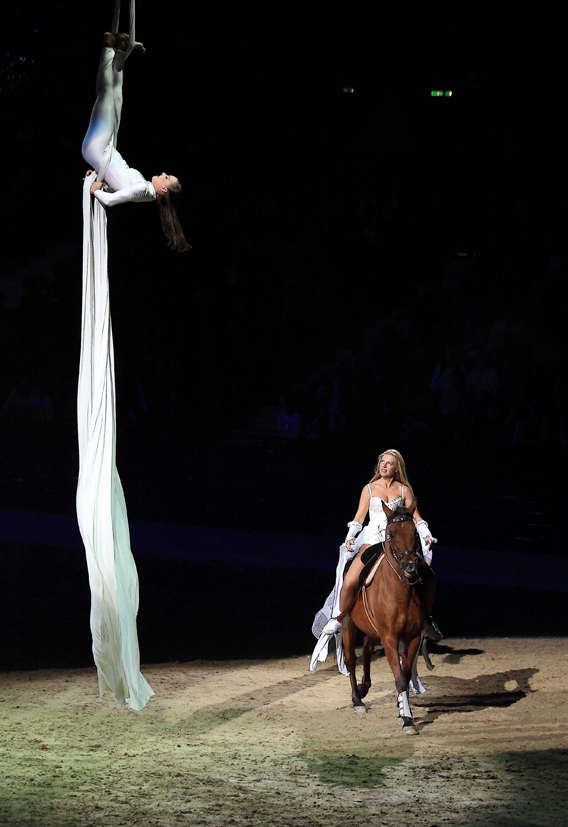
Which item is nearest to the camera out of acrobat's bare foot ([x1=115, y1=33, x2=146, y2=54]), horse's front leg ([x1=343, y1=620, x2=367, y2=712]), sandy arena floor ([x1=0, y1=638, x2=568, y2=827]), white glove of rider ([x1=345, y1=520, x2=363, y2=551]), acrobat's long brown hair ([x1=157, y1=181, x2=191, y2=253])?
sandy arena floor ([x1=0, y1=638, x2=568, y2=827])

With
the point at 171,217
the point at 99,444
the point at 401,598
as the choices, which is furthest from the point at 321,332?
the point at 99,444

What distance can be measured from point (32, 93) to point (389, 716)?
→ 21148 mm

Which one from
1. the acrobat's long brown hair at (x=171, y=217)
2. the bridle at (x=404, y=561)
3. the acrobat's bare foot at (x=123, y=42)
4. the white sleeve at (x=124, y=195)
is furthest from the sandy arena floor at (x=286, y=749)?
the acrobat's bare foot at (x=123, y=42)

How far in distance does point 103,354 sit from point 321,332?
16.9 metres

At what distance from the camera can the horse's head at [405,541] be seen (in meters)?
7.68

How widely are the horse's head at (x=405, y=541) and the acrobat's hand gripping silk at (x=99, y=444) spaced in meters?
1.98

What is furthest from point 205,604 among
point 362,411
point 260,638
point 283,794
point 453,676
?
point 362,411

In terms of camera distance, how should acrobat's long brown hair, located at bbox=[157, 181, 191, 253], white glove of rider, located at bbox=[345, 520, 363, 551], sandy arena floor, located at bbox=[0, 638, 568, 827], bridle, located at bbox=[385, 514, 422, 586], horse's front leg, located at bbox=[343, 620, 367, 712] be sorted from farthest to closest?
horse's front leg, located at bbox=[343, 620, 367, 712]
white glove of rider, located at bbox=[345, 520, 363, 551]
bridle, located at bbox=[385, 514, 422, 586]
acrobat's long brown hair, located at bbox=[157, 181, 191, 253]
sandy arena floor, located at bbox=[0, 638, 568, 827]

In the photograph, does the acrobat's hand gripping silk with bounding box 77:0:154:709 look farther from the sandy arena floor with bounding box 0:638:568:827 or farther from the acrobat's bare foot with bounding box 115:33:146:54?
the sandy arena floor with bounding box 0:638:568:827

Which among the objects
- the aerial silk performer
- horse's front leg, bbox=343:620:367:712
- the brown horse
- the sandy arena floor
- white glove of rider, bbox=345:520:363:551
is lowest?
the sandy arena floor

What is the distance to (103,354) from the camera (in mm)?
7371

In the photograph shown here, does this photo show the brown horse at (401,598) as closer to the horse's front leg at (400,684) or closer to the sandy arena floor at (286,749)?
the horse's front leg at (400,684)

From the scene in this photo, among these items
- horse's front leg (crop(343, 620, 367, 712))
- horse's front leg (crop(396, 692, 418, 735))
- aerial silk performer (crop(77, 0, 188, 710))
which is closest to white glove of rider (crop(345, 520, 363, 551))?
horse's front leg (crop(343, 620, 367, 712))

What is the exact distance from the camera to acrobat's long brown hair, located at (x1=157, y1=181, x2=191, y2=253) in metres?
7.33
